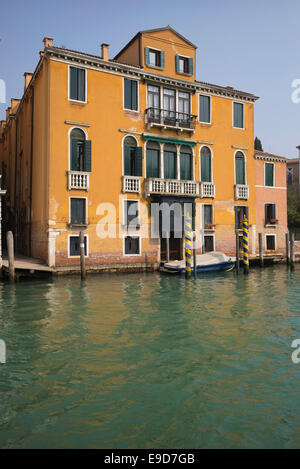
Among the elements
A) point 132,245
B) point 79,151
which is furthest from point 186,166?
point 79,151

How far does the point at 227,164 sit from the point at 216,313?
11.6m

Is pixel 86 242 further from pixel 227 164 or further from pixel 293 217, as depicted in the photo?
pixel 293 217

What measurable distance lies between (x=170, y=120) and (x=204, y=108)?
2.08 m

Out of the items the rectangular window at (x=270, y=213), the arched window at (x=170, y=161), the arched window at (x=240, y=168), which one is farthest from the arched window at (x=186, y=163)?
the rectangular window at (x=270, y=213)

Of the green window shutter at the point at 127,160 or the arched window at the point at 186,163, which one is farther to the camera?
the arched window at the point at 186,163

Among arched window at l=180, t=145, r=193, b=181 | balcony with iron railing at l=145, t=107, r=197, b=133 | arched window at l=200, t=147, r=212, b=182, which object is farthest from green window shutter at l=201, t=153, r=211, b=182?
balcony with iron railing at l=145, t=107, r=197, b=133

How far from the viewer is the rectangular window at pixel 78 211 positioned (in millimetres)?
14172

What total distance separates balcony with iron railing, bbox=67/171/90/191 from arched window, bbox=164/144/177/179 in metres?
3.58

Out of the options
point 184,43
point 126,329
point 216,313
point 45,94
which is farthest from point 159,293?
point 184,43

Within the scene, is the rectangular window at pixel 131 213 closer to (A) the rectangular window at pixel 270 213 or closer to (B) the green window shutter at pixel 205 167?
(B) the green window shutter at pixel 205 167

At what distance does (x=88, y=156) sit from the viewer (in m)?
14.4

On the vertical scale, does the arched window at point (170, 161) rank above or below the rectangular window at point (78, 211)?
→ above

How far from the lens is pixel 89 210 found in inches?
569

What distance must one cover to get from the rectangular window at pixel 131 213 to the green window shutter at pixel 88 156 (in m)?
1.98
